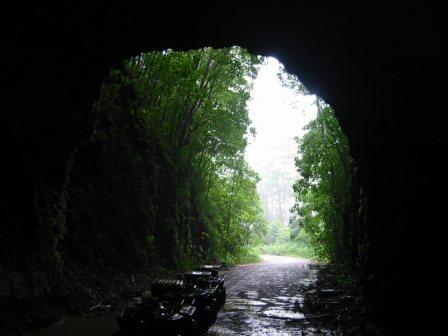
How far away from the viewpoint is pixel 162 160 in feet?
66.6

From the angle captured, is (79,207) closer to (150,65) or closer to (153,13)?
(153,13)

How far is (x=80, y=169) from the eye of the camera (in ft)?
43.4

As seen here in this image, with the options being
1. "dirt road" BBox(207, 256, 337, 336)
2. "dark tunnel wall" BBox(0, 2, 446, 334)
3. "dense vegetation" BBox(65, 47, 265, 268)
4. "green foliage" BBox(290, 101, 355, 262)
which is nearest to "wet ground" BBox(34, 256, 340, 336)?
"dirt road" BBox(207, 256, 337, 336)

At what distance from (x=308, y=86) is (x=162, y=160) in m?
12.2

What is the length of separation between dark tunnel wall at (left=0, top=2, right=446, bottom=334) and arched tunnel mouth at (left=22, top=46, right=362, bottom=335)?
5.52 feet

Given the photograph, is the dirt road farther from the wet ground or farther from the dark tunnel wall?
the dark tunnel wall

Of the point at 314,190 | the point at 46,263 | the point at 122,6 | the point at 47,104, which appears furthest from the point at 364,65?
the point at 314,190

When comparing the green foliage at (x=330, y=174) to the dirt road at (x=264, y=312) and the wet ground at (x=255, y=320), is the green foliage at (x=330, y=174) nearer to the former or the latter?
the dirt road at (x=264, y=312)

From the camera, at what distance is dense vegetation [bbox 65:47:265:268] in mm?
13656

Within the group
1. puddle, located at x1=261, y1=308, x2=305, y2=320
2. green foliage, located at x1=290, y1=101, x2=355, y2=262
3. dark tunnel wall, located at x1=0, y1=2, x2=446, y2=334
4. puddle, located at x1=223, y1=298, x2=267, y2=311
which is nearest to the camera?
dark tunnel wall, located at x1=0, y1=2, x2=446, y2=334

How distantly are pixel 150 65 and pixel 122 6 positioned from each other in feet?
37.3

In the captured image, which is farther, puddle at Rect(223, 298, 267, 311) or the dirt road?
puddle at Rect(223, 298, 267, 311)

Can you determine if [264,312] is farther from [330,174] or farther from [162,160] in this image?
[330,174]

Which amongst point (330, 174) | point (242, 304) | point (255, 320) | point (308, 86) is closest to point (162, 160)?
point (330, 174)
